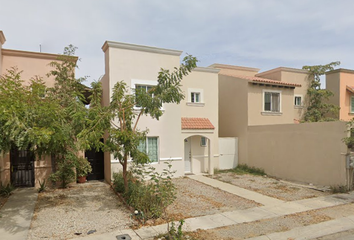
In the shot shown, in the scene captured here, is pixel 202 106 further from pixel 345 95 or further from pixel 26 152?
pixel 345 95

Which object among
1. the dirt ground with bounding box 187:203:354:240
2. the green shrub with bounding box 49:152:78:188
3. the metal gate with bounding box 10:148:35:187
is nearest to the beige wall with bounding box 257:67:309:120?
the dirt ground with bounding box 187:203:354:240

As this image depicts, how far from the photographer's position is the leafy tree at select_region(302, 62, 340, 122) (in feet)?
62.9

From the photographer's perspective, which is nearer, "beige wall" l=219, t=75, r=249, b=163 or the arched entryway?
the arched entryway

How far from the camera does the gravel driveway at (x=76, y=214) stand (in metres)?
6.49

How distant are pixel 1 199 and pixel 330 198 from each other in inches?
496

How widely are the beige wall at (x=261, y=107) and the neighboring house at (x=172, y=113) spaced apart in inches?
92.4

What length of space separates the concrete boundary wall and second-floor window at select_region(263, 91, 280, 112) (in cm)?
234

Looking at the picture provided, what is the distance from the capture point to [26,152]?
1112 centimetres

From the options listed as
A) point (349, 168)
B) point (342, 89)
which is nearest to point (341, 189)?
point (349, 168)

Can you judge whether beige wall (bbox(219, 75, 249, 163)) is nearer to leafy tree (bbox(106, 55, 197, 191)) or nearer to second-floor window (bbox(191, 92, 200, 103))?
second-floor window (bbox(191, 92, 200, 103))

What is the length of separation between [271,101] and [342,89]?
7.75 metres

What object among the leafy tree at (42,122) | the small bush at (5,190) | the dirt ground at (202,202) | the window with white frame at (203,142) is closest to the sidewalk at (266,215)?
the dirt ground at (202,202)

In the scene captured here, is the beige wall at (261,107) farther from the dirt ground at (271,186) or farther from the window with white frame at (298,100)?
the dirt ground at (271,186)

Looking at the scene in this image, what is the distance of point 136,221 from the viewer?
23.0ft
